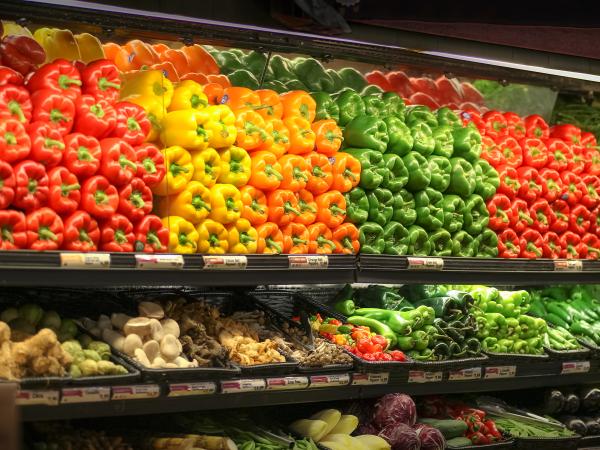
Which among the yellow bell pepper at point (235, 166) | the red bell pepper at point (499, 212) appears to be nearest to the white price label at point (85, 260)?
the yellow bell pepper at point (235, 166)

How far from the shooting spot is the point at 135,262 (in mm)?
3742

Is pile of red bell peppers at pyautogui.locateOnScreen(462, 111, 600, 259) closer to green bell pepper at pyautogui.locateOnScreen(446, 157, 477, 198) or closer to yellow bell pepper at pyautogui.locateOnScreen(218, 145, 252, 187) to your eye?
green bell pepper at pyautogui.locateOnScreen(446, 157, 477, 198)

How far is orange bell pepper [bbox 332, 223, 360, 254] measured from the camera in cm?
Result: 469

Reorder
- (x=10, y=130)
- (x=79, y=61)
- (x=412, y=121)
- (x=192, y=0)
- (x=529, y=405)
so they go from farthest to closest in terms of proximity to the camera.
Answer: (x=529, y=405) → (x=412, y=121) → (x=192, y=0) → (x=79, y=61) → (x=10, y=130)

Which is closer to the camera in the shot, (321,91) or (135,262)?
(135,262)

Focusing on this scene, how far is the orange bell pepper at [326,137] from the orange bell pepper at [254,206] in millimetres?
457

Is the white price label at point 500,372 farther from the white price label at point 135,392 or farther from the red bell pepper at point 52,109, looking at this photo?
the red bell pepper at point 52,109

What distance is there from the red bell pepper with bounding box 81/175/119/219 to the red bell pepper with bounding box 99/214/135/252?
0.11 feet

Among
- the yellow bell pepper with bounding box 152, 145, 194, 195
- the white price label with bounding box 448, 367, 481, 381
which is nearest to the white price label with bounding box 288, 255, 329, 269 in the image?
the yellow bell pepper with bounding box 152, 145, 194, 195

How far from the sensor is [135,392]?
3.73 meters

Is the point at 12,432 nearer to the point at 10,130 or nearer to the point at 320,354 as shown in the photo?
the point at 10,130

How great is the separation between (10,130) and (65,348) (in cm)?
84

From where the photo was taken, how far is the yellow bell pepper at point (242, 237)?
4.27m

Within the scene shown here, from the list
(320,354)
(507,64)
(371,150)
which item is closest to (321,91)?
(371,150)
